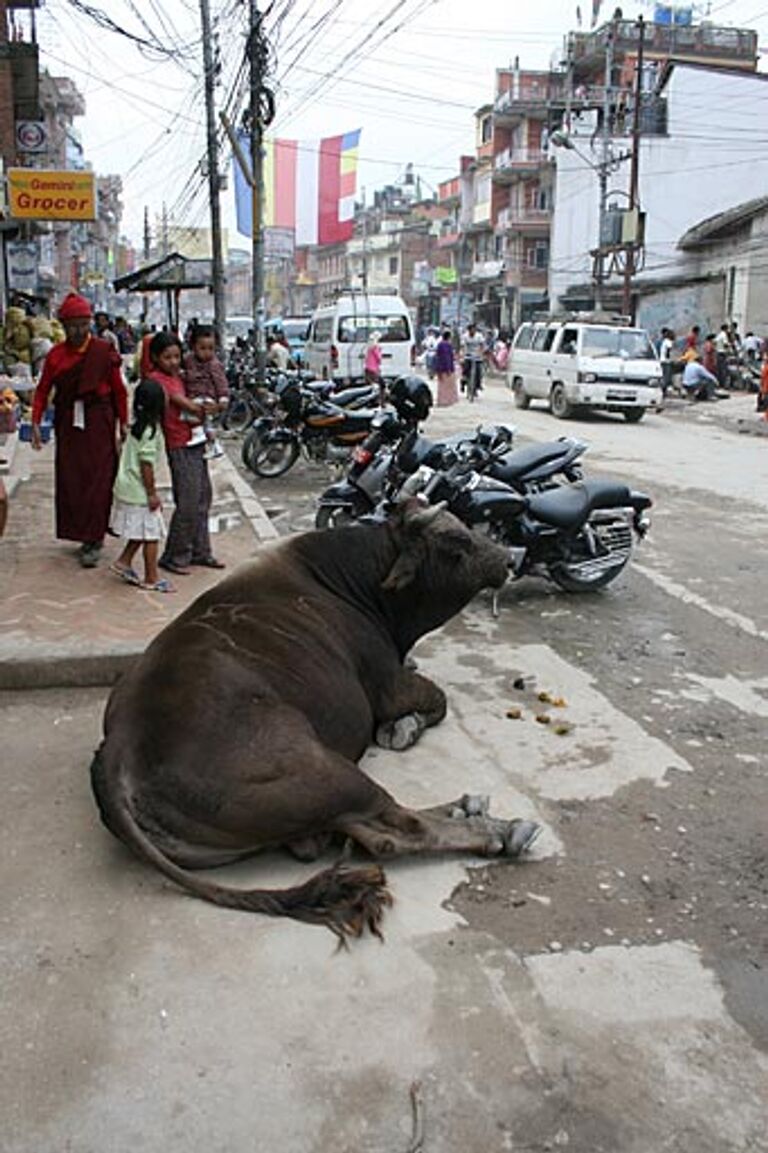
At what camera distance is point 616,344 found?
2073 cm

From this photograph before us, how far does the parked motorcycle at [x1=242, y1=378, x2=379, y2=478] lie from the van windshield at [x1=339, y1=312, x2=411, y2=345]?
32.3 ft

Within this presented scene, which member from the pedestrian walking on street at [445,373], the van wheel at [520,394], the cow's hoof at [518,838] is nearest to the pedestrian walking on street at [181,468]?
the cow's hoof at [518,838]

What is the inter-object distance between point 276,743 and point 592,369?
57.9ft

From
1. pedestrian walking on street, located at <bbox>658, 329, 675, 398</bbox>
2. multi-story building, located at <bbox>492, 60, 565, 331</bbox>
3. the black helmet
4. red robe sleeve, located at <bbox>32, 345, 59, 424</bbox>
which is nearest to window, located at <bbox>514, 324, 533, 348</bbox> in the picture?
pedestrian walking on street, located at <bbox>658, 329, 675, 398</bbox>

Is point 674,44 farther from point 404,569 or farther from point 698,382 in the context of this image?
point 404,569

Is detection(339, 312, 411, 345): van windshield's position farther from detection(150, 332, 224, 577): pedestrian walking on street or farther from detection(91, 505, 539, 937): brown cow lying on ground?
detection(91, 505, 539, 937): brown cow lying on ground

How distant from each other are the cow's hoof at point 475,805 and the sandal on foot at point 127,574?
138 inches

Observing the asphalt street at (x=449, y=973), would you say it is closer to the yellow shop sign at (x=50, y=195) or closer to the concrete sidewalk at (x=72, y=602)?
the concrete sidewalk at (x=72, y=602)

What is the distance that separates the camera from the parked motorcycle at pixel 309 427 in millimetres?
11578

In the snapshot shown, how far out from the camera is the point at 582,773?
4.48 meters

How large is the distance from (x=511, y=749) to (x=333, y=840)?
1.34 metres

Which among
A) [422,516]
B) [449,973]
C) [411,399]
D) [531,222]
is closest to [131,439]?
[422,516]

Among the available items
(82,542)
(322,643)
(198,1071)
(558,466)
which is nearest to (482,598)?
(558,466)

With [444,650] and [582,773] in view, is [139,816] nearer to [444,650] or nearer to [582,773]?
[582,773]
